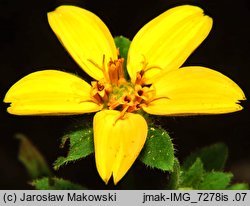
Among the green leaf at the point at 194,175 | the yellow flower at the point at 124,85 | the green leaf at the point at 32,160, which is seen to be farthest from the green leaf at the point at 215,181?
the green leaf at the point at 32,160

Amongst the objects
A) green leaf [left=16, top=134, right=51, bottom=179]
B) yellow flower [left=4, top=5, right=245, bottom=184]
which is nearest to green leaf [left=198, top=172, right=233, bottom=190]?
yellow flower [left=4, top=5, right=245, bottom=184]

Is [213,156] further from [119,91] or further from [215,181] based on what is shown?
[119,91]

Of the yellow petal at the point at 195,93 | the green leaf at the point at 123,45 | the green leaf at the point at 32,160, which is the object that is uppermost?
the green leaf at the point at 123,45

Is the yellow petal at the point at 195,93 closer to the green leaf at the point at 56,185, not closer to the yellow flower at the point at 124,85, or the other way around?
the yellow flower at the point at 124,85

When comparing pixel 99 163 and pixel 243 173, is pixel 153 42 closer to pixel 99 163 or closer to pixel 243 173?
pixel 99 163

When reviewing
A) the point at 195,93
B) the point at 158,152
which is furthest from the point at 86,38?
the point at 158,152

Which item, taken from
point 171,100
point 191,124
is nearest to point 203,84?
point 171,100

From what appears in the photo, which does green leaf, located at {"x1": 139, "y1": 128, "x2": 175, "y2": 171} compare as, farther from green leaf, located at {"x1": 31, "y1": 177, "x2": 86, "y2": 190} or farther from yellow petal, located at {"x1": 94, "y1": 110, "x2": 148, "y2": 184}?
green leaf, located at {"x1": 31, "y1": 177, "x2": 86, "y2": 190}

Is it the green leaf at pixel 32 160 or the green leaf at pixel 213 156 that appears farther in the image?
the green leaf at pixel 32 160
